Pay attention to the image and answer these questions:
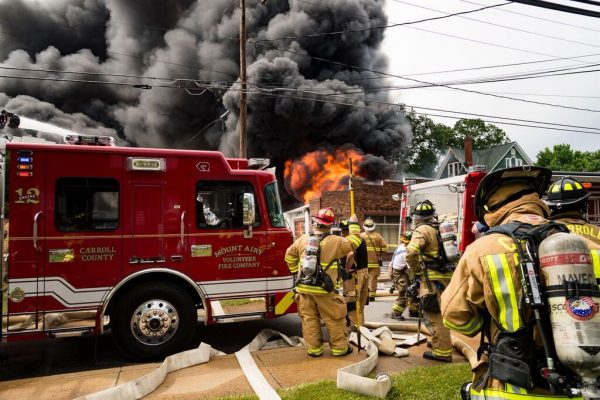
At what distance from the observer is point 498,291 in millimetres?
1830

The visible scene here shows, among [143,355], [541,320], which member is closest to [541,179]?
[541,320]

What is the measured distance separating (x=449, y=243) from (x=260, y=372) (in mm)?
2467

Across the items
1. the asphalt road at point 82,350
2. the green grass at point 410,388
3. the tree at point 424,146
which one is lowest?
the asphalt road at point 82,350

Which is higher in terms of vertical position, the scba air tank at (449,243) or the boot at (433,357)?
the scba air tank at (449,243)

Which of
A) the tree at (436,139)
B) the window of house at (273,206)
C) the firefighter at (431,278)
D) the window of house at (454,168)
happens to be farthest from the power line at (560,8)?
the tree at (436,139)

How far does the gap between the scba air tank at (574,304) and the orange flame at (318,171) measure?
23.1 meters

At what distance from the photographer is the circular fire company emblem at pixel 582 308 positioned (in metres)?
1.61

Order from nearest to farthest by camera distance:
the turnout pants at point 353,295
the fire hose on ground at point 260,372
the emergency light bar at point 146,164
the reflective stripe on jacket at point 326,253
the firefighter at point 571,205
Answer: the firefighter at point 571,205, the fire hose on ground at point 260,372, the reflective stripe on jacket at point 326,253, the emergency light bar at point 146,164, the turnout pants at point 353,295

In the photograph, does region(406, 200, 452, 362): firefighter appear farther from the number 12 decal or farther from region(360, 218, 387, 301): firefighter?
the number 12 decal

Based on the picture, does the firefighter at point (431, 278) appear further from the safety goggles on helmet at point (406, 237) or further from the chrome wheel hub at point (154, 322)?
the safety goggles on helmet at point (406, 237)

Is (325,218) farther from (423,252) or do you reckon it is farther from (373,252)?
(373,252)

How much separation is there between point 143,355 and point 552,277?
4675 millimetres

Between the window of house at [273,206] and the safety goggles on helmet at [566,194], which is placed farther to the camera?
the window of house at [273,206]

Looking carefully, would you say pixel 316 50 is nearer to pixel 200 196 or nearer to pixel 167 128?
pixel 167 128
